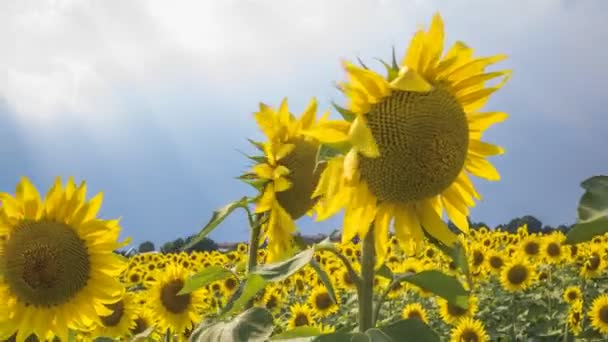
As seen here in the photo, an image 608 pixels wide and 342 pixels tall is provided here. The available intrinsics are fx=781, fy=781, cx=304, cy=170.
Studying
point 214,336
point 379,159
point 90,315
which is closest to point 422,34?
point 379,159

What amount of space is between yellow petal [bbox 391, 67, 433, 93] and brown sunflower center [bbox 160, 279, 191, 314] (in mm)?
3758

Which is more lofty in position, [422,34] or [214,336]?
[422,34]

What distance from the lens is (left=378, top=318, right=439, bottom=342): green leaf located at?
5.58 ft

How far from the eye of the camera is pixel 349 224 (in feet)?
6.72

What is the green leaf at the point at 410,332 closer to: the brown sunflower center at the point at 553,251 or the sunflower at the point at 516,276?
the sunflower at the point at 516,276

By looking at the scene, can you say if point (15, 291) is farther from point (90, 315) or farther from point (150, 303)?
point (150, 303)

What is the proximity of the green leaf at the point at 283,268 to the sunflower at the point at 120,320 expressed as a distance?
12.4ft

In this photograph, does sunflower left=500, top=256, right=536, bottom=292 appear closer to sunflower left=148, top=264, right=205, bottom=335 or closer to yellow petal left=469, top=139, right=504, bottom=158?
sunflower left=148, top=264, right=205, bottom=335

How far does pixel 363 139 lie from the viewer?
1.90 metres

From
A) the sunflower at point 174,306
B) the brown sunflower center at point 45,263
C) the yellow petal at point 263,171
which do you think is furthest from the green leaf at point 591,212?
the sunflower at point 174,306

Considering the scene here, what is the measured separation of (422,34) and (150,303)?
13.1 ft

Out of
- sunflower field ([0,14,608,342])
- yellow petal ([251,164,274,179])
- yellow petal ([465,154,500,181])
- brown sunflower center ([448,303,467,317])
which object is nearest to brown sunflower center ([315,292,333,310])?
brown sunflower center ([448,303,467,317])

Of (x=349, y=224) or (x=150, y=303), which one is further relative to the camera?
(x=150, y=303)

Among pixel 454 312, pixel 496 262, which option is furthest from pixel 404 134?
pixel 496 262
